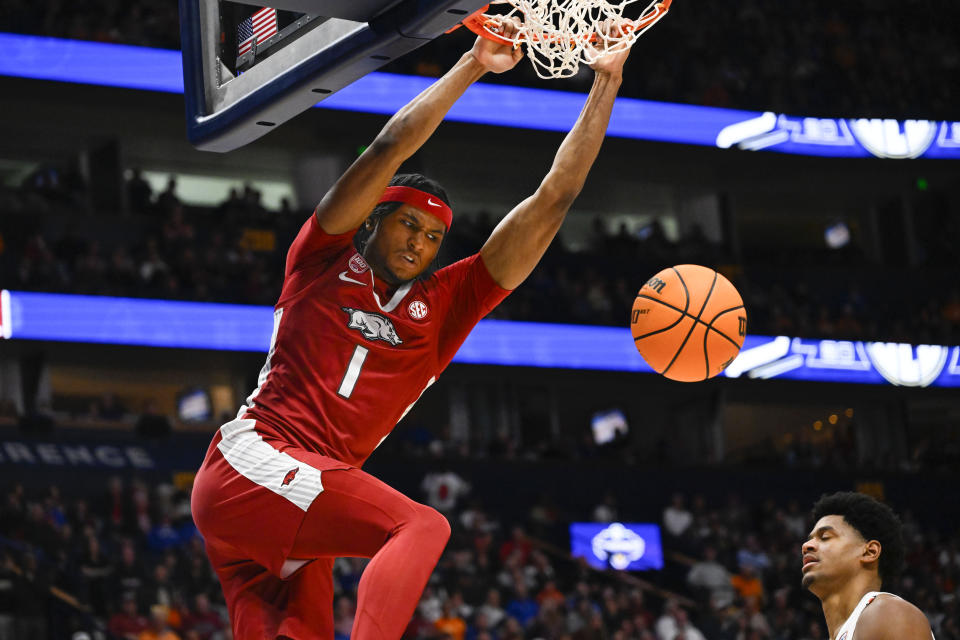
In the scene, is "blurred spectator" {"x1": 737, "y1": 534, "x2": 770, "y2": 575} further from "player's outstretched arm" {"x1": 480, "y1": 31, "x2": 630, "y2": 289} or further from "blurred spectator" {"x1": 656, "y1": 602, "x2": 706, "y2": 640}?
"player's outstretched arm" {"x1": 480, "y1": 31, "x2": 630, "y2": 289}

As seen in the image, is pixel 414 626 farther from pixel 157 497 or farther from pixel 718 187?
pixel 718 187

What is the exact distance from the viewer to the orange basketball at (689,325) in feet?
17.5

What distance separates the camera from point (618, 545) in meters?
19.4

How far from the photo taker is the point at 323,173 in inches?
938

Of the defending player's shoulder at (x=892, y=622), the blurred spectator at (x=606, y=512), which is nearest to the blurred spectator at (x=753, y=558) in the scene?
the blurred spectator at (x=606, y=512)

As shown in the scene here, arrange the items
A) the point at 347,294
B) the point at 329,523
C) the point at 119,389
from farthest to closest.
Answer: the point at 119,389
the point at 347,294
the point at 329,523

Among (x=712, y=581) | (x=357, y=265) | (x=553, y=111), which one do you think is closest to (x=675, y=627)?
(x=712, y=581)

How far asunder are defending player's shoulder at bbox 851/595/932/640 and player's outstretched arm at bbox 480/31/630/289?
190cm

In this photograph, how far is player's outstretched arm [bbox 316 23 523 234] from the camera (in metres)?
3.82

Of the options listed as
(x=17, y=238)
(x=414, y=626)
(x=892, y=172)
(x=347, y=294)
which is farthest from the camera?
(x=892, y=172)

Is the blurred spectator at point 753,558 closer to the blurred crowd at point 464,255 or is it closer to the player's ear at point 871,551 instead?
the blurred crowd at point 464,255

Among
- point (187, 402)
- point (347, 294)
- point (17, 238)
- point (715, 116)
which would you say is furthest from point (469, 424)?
point (347, 294)

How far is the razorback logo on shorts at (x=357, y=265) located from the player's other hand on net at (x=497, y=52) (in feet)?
2.50

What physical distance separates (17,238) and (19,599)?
7.88 metres
